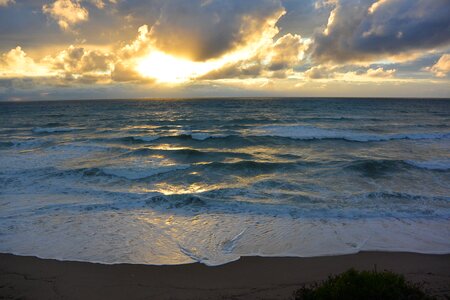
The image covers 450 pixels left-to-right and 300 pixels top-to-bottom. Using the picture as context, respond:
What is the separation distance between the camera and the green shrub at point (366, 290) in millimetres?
5418

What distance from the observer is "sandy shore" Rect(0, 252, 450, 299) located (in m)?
6.83

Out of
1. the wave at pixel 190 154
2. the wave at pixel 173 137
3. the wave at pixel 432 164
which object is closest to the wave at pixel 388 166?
the wave at pixel 432 164

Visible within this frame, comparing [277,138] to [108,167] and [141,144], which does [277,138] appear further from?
[108,167]

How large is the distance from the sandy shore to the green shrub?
126 centimetres

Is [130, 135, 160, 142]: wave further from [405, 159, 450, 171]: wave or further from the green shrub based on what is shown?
the green shrub

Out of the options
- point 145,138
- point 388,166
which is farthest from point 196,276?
point 145,138

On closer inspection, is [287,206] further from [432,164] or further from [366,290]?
[432,164]

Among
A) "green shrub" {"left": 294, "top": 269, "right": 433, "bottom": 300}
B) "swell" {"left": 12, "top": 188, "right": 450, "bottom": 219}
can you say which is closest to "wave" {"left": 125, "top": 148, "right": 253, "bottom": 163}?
"swell" {"left": 12, "top": 188, "right": 450, "bottom": 219}

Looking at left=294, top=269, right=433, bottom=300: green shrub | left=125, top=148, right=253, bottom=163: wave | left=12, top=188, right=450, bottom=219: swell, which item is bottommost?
left=125, top=148, right=253, bottom=163: wave

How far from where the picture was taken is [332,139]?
97.2 feet

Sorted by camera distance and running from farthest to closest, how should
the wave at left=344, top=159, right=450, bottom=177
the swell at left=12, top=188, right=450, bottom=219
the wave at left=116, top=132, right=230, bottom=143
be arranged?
the wave at left=116, top=132, right=230, bottom=143, the wave at left=344, top=159, right=450, bottom=177, the swell at left=12, top=188, right=450, bottom=219

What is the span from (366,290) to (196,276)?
3624 millimetres

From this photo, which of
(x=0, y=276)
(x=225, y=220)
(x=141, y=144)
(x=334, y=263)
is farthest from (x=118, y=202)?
(x=141, y=144)

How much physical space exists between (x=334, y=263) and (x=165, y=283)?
4.04 meters
